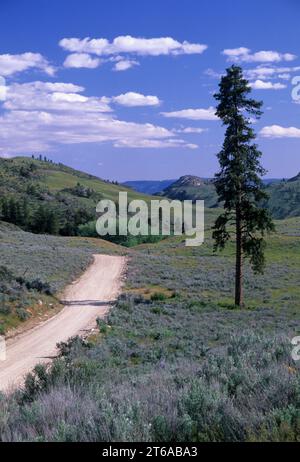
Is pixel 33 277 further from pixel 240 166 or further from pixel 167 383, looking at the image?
pixel 167 383

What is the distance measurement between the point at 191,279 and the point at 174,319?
15.4 m

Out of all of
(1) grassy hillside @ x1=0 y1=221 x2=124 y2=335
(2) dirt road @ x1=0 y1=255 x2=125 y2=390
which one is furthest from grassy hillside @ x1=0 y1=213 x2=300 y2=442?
(1) grassy hillside @ x1=0 y1=221 x2=124 y2=335

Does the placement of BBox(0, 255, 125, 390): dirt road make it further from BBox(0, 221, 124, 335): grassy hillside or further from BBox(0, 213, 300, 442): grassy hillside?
BBox(0, 213, 300, 442): grassy hillside

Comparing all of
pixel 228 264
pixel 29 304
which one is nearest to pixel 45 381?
pixel 29 304

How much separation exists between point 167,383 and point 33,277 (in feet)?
77.2

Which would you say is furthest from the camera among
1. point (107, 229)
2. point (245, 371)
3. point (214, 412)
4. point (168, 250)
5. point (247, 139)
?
point (107, 229)

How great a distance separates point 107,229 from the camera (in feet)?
274

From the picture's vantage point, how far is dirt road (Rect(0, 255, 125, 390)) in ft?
51.2

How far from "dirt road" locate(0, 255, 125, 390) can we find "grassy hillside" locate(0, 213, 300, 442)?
105 centimetres

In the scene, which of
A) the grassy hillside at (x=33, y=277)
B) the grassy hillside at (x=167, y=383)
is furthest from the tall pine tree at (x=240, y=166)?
the grassy hillside at (x=33, y=277)

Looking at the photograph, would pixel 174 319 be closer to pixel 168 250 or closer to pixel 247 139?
pixel 247 139

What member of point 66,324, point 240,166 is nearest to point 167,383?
point 66,324

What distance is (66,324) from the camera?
22.0 metres

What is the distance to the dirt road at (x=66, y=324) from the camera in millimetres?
15602
